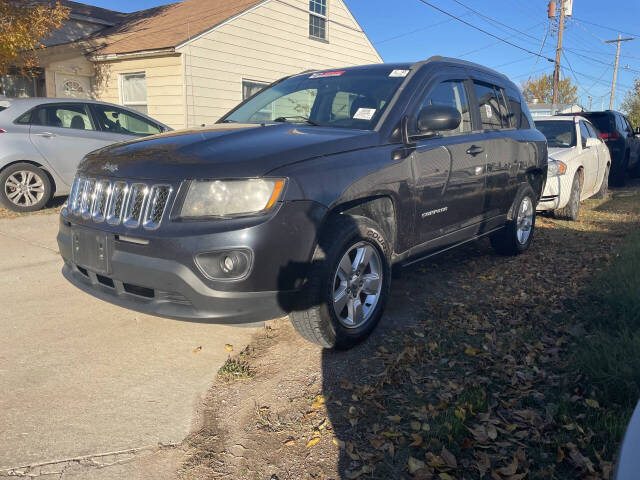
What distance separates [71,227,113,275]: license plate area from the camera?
304 cm

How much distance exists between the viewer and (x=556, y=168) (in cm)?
769

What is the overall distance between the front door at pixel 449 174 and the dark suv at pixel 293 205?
0.02 metres

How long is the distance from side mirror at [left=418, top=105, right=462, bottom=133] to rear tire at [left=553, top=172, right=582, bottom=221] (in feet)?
16.9

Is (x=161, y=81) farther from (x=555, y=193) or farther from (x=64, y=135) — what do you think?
(x=555, y=193)

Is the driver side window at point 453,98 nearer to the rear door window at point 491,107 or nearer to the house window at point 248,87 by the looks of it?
the rear door window at point 491,107

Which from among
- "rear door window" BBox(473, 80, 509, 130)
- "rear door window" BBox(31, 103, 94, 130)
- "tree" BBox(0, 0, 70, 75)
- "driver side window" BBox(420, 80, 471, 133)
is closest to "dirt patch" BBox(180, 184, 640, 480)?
"driver side window" BBox(420, 80, 471, 133)

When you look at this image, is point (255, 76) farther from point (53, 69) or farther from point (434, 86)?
point (434, 86)

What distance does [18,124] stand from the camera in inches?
292

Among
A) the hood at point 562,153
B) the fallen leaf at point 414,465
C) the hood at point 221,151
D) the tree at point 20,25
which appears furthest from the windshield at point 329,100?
the tree at point 20,25

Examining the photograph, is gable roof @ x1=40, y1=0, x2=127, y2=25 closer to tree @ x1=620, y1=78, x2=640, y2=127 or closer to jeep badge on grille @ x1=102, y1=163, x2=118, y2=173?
jeep badge on grille @ x1=102, y1=163, x2=118, y2=173

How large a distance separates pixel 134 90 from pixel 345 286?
40.2 feet

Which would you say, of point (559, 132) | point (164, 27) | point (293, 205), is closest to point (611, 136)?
point (559, 132)

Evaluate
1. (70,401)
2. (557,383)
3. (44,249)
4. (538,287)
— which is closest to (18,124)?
(44,249)

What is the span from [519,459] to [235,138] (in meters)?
2.36
